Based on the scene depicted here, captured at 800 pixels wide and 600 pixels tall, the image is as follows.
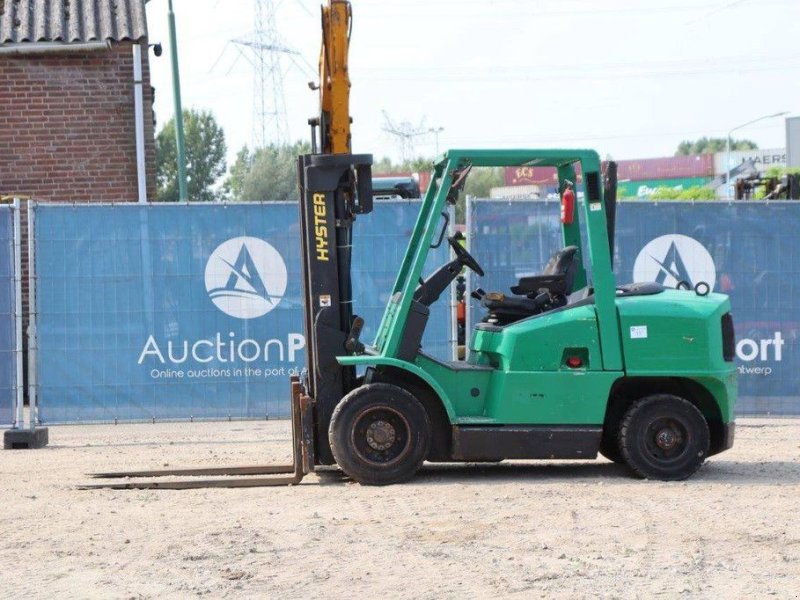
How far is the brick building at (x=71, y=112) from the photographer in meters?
18.0

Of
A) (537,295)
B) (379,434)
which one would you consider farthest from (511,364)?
(379,434)

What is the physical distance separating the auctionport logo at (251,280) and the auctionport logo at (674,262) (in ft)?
12.7

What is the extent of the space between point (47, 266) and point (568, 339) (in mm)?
6229

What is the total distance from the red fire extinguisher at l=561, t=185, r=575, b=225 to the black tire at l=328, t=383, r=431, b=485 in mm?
2084

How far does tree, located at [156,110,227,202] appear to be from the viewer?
56562 millimetres

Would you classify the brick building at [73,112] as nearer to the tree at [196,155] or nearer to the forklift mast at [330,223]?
the forklift mast at [330,223]

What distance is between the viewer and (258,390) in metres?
13.9

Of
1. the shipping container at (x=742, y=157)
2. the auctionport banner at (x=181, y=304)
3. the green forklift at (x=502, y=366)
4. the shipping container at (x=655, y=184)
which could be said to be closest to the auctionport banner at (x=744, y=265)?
the auctionport banner at (x=181, y=304)

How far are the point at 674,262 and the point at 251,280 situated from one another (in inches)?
180

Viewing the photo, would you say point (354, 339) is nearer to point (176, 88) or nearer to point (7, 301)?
point (7, 301)

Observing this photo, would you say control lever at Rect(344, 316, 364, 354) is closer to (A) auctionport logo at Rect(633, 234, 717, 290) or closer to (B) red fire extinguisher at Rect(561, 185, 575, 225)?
(B) red fire extinguisher at Rect(561, 185, 575, 225)

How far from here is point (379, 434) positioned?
9539 mm

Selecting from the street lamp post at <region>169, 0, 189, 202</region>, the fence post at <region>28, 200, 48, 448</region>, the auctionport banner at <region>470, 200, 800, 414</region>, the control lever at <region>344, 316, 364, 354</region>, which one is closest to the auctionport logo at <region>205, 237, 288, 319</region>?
the fence post at <region>28, 200, 48, 448</region>

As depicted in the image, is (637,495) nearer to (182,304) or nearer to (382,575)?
(382,575)
